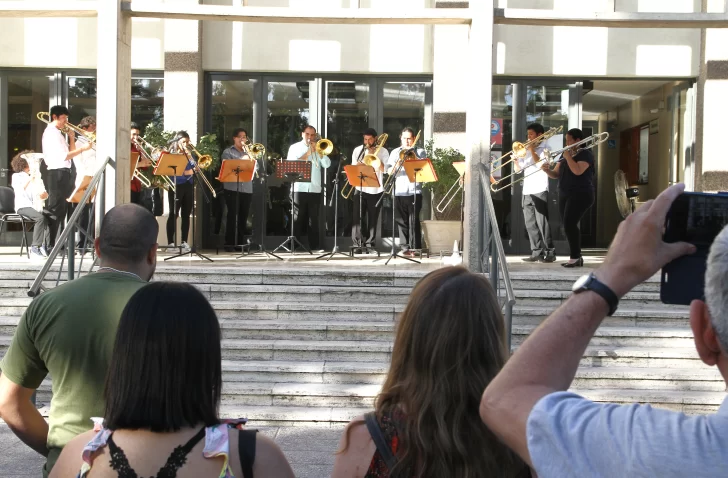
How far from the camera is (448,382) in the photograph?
7.23 feet

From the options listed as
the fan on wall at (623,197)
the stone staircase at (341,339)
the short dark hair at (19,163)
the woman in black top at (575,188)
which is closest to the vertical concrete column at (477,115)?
the stone staircase at (341,339)

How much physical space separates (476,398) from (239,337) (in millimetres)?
5764

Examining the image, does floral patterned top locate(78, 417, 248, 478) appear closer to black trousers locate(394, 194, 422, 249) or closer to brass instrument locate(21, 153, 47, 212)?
black trousers locate(394, 194, 422, 249)

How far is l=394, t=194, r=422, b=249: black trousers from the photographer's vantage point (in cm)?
1206

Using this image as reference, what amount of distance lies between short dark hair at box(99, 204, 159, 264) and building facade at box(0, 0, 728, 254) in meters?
9.72

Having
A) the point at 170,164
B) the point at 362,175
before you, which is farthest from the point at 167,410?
the point at 362,175

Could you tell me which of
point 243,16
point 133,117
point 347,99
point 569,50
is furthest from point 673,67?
point 133,117

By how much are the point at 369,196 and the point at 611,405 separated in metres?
10.9

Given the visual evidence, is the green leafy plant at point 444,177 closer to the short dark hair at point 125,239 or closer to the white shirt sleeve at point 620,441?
the short dark hair at point 125,239

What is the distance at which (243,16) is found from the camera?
8562 millimetres

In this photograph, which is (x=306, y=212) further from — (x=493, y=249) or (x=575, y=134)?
(x=493, y=249)

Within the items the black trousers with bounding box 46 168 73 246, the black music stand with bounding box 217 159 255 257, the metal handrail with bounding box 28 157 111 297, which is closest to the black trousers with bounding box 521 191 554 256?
the black music stand with bounding box 217 159 255 257

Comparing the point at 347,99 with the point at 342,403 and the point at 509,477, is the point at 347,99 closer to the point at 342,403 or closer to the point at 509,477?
the point at 342,403

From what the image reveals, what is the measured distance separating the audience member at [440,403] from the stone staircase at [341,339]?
454cm
